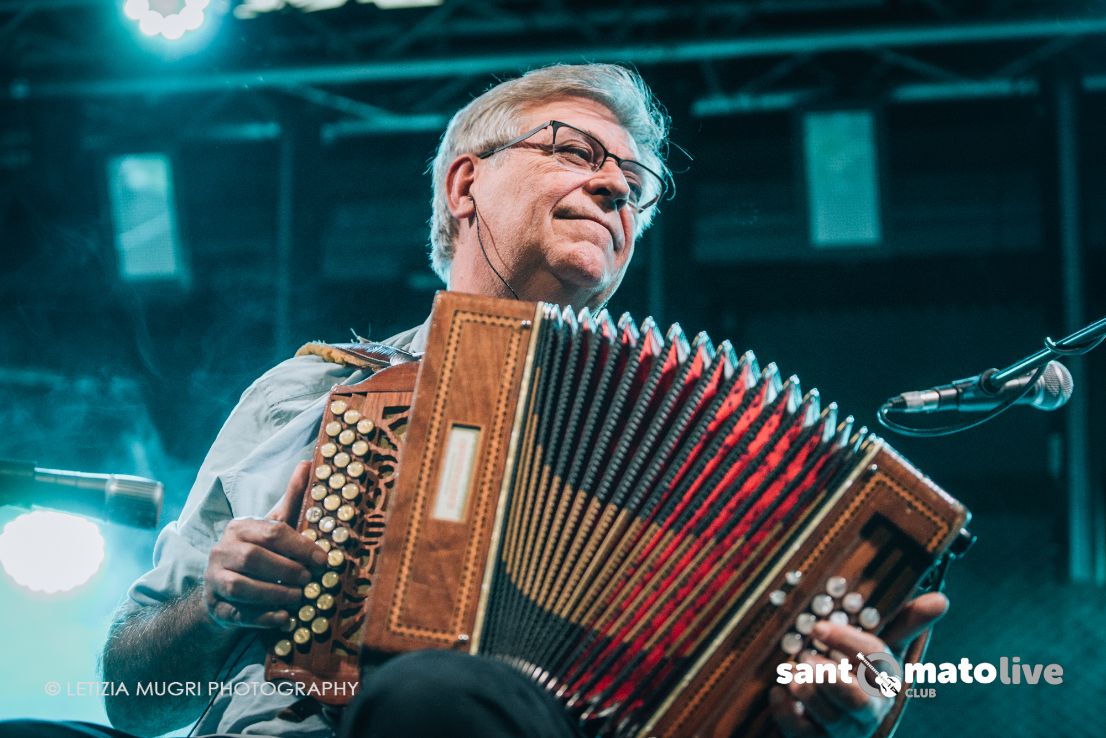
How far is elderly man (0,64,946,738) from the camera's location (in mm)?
1250

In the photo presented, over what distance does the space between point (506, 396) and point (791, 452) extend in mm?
447

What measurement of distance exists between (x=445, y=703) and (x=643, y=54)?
3.58 m

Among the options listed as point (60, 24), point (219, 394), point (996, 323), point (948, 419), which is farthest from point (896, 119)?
point (60, 24)

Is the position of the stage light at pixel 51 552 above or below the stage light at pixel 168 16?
below

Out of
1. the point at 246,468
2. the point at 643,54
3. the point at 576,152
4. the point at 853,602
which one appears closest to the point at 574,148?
the point at 576,152

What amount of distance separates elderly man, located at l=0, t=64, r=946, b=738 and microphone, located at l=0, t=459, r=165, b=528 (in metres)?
0.34

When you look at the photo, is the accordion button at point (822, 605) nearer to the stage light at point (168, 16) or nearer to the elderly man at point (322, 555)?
the elderly man at point (322, 555)

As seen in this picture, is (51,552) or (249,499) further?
(51,552)

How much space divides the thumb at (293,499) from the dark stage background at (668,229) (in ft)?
9.08

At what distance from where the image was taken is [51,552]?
12.9ft

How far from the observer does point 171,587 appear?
1.96 metres

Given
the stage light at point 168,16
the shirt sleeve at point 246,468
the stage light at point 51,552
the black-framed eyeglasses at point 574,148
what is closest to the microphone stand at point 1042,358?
the black-framed eyeglasses at point 574,148

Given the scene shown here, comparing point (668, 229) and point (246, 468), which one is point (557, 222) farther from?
point (668, 229)

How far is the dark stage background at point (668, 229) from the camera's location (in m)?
4.48
